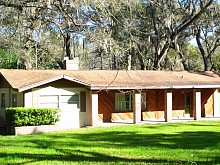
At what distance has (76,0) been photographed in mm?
10070

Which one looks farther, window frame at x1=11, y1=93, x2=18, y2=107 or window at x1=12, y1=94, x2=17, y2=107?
window at x1=12, y1=94, x2=17, y2=107

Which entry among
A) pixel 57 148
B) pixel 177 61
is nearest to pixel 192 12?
pixel 177 61

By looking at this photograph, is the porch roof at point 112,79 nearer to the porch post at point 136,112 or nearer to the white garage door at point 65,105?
the porch post at point 136,112

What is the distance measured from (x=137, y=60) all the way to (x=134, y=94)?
1525 centimetres

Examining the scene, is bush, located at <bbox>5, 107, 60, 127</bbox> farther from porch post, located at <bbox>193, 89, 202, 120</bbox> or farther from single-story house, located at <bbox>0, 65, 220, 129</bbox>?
porch post, located at <bbox>193, 89, 202, 120</bbox>

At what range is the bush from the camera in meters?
18.9

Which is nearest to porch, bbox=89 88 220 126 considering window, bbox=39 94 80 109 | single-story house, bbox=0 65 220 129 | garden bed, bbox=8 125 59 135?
single-story house, bbox=0 65 220 129

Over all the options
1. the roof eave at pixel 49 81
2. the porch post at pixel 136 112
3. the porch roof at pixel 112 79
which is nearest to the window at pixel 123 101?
the porch roof at pixel 112 79

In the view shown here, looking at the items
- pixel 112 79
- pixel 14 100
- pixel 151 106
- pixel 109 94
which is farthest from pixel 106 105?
pixel 14 100

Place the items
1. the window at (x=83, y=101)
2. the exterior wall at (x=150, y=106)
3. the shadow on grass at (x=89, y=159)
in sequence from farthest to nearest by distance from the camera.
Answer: the exterior wall at (x=150, y=106), the window at (x=83, y=101), the shadow on grass at (x=89, y=159)

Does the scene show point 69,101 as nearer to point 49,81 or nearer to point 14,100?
point 49,81

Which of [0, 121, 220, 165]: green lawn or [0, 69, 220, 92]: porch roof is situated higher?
[0, 69, 220, 92]: porch roof

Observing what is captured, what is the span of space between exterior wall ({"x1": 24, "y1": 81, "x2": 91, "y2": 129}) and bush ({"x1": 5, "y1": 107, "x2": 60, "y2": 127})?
→ 0.88m

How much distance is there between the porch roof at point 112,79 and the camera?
21.0 meters
